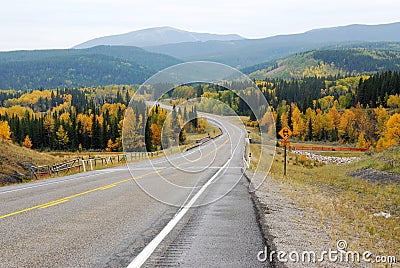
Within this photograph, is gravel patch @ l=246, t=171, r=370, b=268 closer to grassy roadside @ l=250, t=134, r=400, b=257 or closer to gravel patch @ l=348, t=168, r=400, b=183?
grassy roadside @ l=250, t=134, r=400, b=257

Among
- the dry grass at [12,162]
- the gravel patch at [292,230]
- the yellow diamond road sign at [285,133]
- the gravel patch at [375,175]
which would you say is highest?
the gravel patch at [292,230]

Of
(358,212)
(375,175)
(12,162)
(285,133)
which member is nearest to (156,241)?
(358,212)

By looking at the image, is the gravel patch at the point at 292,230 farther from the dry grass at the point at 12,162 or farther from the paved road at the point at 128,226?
the dry grass at the point at 12,162

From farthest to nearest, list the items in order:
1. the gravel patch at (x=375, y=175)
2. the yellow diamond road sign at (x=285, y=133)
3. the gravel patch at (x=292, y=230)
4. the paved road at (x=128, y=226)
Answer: the gravel patch at (x=375, y=175) → the yellow diamond road sign at (x=285, y=133) → the gravel patch at (x=292, y=230) → the paved road at (x=128, y=226)

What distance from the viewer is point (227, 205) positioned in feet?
40.6

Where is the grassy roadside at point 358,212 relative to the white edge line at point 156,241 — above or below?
below

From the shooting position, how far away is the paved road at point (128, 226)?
7004 mm

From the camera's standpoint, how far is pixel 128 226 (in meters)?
9.37

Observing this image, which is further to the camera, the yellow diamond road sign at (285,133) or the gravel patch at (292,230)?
the yellow diamond road sign at (285,133)

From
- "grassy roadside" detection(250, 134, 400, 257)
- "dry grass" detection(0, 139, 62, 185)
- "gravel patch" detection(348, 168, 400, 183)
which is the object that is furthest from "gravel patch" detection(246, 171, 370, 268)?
"dry grass" detection(0, 139, 62, 185)

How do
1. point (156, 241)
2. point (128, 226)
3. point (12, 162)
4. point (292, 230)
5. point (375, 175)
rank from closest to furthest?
point (156, 241), point (128, 226), point (292, 230), point (375, 175), point (12, 162)

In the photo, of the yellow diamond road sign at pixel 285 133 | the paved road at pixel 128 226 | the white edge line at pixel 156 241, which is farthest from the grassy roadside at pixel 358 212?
the yellow diamond road sign at pixel 285 133

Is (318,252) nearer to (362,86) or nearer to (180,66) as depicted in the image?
(180,66)

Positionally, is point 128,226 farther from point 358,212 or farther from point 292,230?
point 358,212
